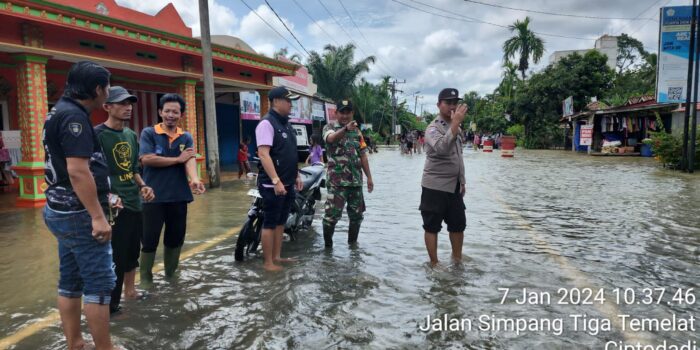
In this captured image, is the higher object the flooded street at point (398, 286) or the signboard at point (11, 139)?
the signboard at point (11, 139)

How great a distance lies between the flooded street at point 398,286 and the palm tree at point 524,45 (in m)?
43.4

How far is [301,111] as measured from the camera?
2542cm

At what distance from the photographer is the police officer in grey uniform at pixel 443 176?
14.8 ft

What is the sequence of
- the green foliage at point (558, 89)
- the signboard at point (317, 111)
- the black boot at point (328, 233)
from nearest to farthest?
1. the black boot at point (328, 233)
2. the signboard at point (317, 111)
3. the green foliage at point (558, 89)

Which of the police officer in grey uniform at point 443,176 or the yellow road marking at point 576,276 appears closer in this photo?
the yellow road marking at point 576,276

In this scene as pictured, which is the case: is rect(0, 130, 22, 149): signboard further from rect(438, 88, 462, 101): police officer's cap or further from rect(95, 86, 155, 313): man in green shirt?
rect(438, 88, 462, 101): police officer's cap

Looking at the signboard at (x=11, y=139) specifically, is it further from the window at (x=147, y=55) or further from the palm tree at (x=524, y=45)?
the palm tree at (x=524, y=45)

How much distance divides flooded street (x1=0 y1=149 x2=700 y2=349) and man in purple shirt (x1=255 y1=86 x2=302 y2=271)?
0.42 meters

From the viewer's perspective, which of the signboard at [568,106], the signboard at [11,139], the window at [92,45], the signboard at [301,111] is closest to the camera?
the window at [92,45]

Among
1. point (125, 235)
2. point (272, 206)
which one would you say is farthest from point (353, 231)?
point (125, 235)

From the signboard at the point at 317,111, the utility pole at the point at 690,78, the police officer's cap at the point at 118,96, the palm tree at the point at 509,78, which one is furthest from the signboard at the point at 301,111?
the palm tree at the point at 509,78

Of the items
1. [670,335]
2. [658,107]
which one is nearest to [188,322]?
[670,335]

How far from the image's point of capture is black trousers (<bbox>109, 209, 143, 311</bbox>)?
338cm

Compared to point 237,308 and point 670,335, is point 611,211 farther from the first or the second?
point 237,308
